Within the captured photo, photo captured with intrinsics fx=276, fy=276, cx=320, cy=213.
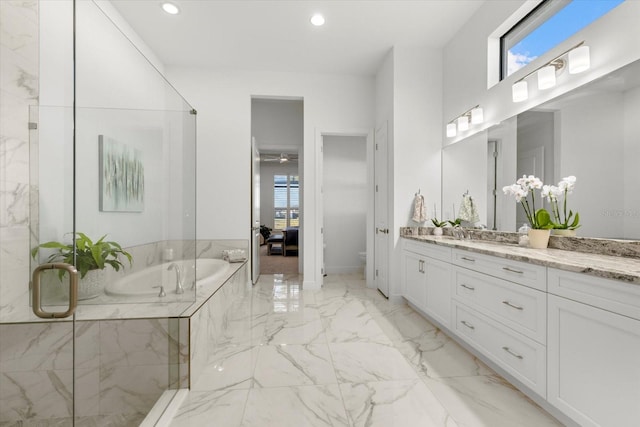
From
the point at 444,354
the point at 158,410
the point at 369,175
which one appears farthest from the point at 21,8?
the point at 369,175

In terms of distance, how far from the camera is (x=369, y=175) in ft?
13.0

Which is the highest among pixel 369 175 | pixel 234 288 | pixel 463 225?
pixel 369 175

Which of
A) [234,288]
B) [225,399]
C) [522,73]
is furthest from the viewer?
[234,288]

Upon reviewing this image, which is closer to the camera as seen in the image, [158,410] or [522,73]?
[158,410]

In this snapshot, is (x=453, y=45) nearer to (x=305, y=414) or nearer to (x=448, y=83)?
(x=448, y=83)

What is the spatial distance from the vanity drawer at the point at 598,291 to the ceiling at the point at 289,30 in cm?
262

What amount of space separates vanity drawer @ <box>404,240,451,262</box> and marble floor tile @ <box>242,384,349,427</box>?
52.5 inches

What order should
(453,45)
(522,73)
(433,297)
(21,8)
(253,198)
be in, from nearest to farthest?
1. (21,8)
2. (522,73)
3. (433,297)
4. (453,45)
5. (253,198)

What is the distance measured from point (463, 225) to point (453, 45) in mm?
2025

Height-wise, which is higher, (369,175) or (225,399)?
(369,175)

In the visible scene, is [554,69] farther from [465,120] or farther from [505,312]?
[505,312]

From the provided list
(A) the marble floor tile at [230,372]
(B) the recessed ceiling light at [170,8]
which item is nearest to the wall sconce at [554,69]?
(A) the marble floor tile at [230,372]

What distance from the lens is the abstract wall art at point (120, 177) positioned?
1373 millimetres

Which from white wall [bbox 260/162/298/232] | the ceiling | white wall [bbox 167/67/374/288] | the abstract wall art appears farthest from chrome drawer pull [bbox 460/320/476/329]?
white wall [bbox 260/162/298/232]
